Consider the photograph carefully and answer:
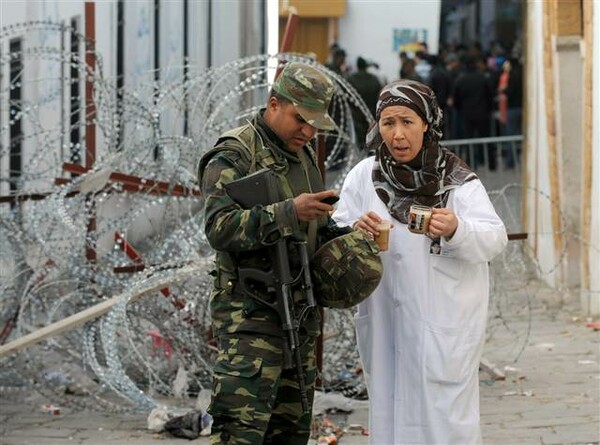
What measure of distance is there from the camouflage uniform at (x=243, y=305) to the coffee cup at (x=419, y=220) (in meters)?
0.36

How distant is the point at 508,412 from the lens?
24.3 ft

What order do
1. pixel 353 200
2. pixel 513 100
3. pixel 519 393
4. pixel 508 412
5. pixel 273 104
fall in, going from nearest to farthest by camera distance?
1. pixel 273 104
2. pixel 353 200
3. pixel 508 412
4. pixel 519 393
5. pixel 513 100

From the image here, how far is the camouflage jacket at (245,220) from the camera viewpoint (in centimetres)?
464

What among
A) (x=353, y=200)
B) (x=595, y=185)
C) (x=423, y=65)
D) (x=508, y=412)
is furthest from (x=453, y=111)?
(x=353, y=200)

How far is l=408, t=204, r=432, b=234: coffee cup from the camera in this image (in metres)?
4.85

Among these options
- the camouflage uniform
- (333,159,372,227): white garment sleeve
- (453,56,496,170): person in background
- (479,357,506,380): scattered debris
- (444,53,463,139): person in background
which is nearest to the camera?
the camouflage uniform

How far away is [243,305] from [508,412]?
2.94m

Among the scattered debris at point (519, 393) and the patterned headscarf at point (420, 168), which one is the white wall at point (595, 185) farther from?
the patterned headscarf at point (420, 168)

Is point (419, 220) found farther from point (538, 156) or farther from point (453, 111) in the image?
point (453, 111)

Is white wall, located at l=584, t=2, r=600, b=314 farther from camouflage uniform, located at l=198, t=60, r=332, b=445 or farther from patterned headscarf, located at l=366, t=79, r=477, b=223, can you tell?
camouflage uniform, located at l=198, t=60, r=332, b=445

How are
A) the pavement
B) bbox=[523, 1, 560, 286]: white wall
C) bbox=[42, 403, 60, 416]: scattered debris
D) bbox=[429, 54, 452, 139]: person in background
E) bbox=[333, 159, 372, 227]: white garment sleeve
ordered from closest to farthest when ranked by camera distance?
bbox=[333, 159, 372, 227]: white garment sleeve, the pavement, bbox=[42, 403, 60, 416]: scattered debris, bbox=[523, 1, 560, 286]: white wall, bbox=[429, 54, 452, 139]: person in background

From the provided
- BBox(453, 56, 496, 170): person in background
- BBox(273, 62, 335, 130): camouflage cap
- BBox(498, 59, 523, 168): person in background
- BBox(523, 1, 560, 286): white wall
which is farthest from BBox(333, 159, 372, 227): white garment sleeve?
BBox(453, 56, 496, 170): person in background

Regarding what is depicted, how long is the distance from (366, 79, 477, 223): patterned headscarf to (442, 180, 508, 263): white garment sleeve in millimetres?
44

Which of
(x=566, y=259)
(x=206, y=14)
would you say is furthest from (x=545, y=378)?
(x=206, y=14)
